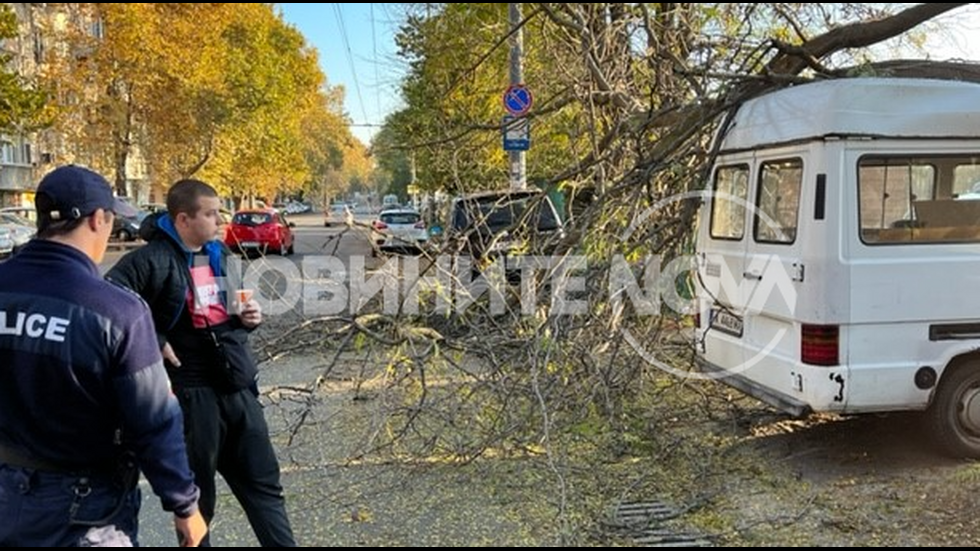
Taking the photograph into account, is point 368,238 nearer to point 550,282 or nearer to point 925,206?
point 550,282

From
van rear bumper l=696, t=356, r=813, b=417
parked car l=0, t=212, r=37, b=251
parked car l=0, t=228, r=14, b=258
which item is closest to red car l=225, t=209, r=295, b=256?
parked car l=0, t=212, r=37, b=251

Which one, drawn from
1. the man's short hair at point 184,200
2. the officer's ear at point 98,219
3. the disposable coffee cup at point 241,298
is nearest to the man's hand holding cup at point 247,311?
the disposable coffee cup at point 241,298

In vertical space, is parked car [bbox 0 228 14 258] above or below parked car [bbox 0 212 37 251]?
below

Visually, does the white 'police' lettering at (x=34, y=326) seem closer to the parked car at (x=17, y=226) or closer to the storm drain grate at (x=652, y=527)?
the storm drain grate at (x=652, y=527)

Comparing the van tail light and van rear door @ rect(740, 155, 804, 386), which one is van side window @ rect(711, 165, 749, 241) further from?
the van tail light

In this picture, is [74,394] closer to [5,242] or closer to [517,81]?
[517,81]

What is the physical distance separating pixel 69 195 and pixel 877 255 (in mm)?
4370

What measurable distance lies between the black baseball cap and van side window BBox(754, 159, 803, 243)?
4.03 metres

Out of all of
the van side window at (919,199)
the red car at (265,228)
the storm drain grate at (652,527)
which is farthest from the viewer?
the red car at (265,228)

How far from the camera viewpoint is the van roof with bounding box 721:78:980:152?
4.45 meters

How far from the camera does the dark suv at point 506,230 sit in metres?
5.89

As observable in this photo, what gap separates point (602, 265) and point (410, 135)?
4636mm

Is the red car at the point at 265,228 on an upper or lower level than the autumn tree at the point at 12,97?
lower

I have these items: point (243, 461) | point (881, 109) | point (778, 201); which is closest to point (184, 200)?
point (243, 461)
